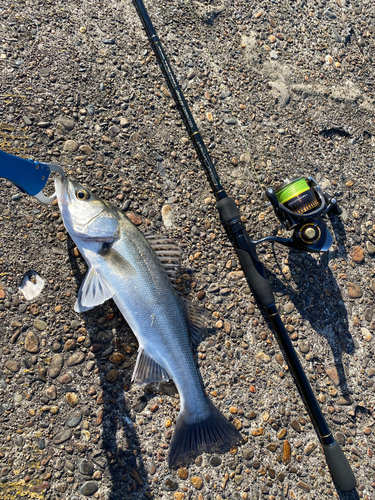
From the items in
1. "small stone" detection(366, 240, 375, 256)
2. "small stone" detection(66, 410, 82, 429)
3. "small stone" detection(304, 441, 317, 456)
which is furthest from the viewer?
"small stone" detection(366, 240, 375, 256)

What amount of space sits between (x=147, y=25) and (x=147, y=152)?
103 cm

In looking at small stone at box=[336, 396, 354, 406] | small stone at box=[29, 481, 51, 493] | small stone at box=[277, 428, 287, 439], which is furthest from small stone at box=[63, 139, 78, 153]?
small stone at box=[336, 396, 354, 406]

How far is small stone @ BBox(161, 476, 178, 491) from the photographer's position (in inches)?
92.7

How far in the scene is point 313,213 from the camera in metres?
2.42

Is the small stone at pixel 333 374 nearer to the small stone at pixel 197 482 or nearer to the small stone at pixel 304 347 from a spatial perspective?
the small stone at pixel 304 347

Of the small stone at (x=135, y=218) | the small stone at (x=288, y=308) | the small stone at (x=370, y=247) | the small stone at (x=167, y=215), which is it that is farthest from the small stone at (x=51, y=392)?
the small stone at (x=370, y=247)

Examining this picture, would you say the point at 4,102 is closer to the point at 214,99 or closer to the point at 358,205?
the point at 214,99

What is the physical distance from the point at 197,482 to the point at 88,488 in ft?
2.51

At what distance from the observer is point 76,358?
7.95 ft

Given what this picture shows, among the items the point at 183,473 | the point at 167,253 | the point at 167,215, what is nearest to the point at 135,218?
the point at 167,215

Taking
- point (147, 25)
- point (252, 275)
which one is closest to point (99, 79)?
point (147, 25)

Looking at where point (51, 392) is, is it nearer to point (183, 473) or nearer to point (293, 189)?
point (183, 473)

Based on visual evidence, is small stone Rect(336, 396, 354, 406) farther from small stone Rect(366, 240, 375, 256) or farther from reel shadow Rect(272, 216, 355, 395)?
small stone Rect(366, 240, 375, 256)

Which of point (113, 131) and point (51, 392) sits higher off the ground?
point (113, 131)
